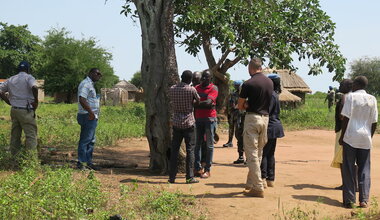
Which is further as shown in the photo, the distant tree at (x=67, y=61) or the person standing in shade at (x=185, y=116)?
the distant tree at (x=67, y=61)

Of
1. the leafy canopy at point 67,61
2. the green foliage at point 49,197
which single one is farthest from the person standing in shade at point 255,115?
the leafy canopy at point 67,61

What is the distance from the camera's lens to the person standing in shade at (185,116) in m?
6.59

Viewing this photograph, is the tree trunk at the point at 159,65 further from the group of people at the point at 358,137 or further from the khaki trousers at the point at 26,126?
the group of people at the point at 358,137

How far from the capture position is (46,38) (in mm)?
43156

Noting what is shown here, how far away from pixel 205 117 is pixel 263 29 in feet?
14.3

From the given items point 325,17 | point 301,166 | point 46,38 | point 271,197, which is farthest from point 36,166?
point 46,38

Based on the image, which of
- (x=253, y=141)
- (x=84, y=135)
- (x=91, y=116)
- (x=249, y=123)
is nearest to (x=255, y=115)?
(x=249, y=123)

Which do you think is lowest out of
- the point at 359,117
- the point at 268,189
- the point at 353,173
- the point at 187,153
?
the point at 268,189

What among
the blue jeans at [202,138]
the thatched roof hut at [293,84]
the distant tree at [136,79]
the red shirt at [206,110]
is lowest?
the blue jeans at [202,138]

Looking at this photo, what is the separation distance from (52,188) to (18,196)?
555 mm

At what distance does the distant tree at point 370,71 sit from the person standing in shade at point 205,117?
183ft

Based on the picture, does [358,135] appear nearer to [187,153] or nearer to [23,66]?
[187,153]

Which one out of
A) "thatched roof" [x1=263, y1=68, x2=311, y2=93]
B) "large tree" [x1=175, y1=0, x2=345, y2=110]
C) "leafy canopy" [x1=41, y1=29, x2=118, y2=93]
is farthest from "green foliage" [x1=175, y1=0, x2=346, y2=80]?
"leafy canopy" [x1=41, y1=29, x2=118, y2=93]

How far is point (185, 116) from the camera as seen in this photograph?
6.63 m
